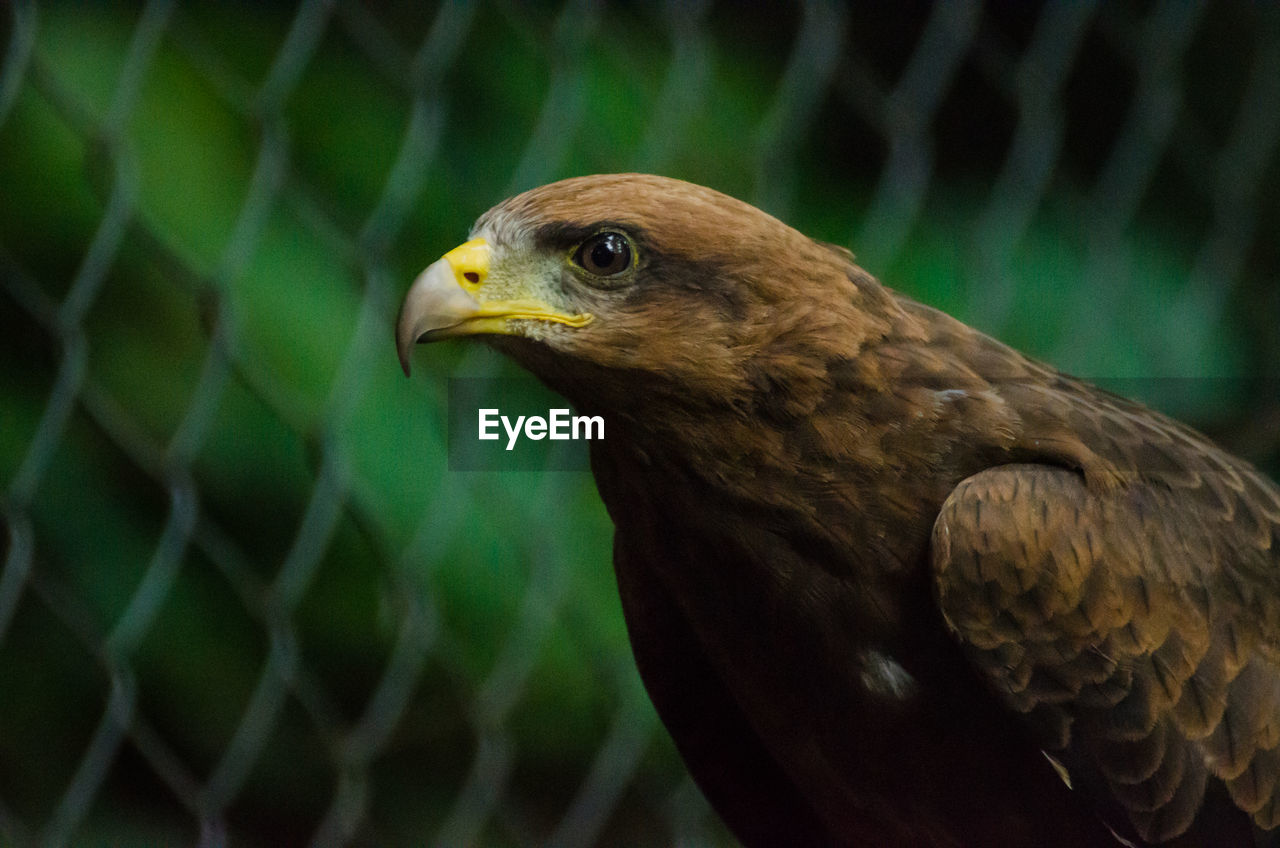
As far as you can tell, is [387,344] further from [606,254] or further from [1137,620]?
[1137,620]

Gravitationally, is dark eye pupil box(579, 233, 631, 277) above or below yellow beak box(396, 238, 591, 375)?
above

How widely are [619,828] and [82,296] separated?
84cm

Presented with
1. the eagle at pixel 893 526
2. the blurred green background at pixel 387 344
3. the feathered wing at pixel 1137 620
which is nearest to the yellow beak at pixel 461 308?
the eagle at pixel 893 526

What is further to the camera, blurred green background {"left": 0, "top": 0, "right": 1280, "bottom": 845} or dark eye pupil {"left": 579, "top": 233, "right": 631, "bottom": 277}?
blurred green background {"left": 0, "top": 0, "right": 1280, "bottom": 845}

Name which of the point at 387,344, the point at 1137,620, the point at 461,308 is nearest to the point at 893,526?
the point at 1137,620

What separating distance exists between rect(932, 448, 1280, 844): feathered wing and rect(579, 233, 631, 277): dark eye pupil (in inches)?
9.4

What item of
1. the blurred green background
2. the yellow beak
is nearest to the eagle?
the yellow beak

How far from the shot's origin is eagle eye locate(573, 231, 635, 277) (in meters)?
0.78

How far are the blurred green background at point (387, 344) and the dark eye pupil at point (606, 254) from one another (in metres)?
0.52

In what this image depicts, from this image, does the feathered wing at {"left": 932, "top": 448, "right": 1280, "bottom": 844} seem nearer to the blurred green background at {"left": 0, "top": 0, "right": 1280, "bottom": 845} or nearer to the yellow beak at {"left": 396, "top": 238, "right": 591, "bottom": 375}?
the yellow beak at {"left": 396, "top": 238, "right": 591, "bottom": 375}

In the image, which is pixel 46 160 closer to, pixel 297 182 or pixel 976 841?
pixel 297 182

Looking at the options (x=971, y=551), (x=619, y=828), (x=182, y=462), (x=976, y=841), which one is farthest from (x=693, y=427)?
(x=619, y=828)

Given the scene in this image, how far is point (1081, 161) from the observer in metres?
1.61

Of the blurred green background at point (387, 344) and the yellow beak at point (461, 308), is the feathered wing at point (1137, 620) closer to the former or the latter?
the yellow beak at point (461, 308)
